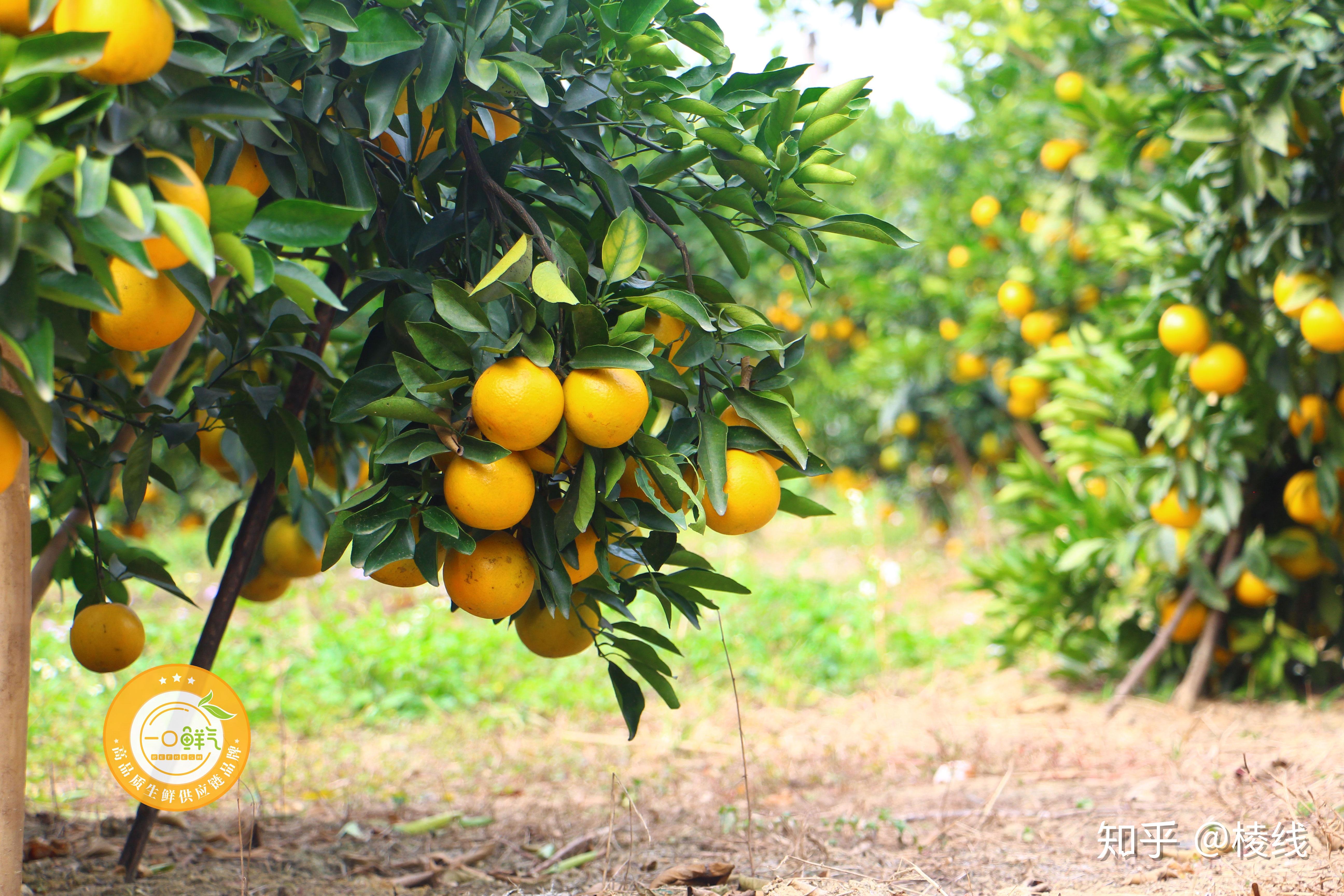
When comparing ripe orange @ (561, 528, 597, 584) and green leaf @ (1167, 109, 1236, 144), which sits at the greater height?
green leaf @ (1167, 109, 1236, 144)

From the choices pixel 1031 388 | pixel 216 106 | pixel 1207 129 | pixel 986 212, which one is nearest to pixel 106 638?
pixel 216 106

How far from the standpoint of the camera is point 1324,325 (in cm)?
223

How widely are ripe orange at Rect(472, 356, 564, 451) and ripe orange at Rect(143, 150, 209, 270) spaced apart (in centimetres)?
33

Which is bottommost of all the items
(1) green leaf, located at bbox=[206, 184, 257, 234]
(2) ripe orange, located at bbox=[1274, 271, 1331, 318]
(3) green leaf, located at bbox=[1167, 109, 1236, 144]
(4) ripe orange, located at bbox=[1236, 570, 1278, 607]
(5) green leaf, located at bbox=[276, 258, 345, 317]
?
(4) ripe orange, located at bbox=[1236, 570, 1278, 607]

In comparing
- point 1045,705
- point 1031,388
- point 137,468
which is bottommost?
point 1045,705

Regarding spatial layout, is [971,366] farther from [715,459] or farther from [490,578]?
[490,578]

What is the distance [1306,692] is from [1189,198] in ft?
→ 5.13

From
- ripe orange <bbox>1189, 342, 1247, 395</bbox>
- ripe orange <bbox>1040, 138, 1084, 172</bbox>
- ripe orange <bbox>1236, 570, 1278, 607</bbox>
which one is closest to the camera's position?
ripe orange <bbox>1189, 342, 1247, 395</bbox>

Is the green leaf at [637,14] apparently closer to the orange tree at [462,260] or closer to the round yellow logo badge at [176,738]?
the orange tree at [462,260]

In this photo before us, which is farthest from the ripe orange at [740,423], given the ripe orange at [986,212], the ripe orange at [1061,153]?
the ripe orange at [986,212]

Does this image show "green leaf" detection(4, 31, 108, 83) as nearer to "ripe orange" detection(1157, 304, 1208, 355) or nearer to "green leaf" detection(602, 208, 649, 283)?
"green leaf" detection(602, 208, 649, 283)

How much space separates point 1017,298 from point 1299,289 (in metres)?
1.67

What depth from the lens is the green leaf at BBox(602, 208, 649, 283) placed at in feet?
3.82

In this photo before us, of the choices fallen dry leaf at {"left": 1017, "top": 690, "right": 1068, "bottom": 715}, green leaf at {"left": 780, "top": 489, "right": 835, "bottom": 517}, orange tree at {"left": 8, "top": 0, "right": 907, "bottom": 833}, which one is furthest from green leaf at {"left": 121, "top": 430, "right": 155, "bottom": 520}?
fallen dry leaf at {"left": 1017, "top": 690, "right": 1068, "bottom": 715}
